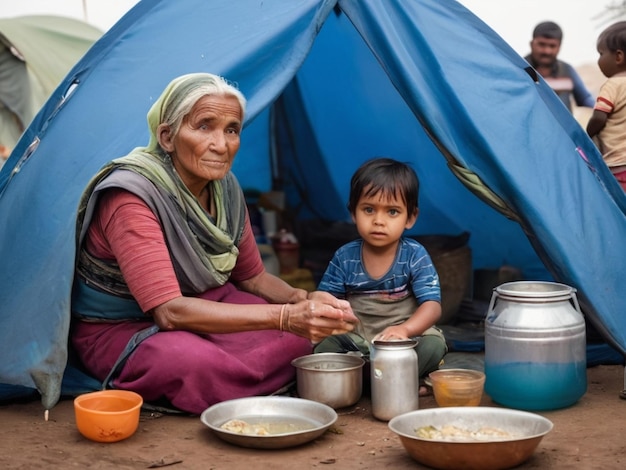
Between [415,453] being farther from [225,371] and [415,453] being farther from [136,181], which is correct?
[136,181]

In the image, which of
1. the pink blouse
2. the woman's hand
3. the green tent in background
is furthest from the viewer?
the green tent in background

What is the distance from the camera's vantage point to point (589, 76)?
16562mm

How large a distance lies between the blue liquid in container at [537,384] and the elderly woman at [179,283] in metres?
0.67

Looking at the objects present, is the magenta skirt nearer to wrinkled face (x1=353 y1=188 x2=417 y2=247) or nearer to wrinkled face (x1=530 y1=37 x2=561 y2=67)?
wrinkled face (x1=353 y1=188 x2=417 y2=247)

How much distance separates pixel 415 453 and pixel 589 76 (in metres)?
14.8

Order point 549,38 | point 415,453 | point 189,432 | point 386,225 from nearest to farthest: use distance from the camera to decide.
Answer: point 415,453 < point 189,432 < point 386,225 < point 549,38

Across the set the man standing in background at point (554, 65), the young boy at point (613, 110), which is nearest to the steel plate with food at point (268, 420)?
the young boy at point (613, 110)

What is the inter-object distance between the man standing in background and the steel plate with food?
375cm

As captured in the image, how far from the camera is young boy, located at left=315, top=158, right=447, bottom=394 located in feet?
13.0

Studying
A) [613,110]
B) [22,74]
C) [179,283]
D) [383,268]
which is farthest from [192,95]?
[22,74]

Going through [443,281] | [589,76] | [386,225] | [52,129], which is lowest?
[443,281]

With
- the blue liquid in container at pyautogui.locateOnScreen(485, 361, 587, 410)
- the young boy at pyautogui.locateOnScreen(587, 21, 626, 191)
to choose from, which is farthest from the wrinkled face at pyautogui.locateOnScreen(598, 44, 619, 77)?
the blue liquid in container at pyautogui.locateOnScreen(485, 361, 587, 410)

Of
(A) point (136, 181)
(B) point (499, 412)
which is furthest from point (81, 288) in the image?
(B) point (499, 412)

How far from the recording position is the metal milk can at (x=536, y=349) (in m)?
3.51
